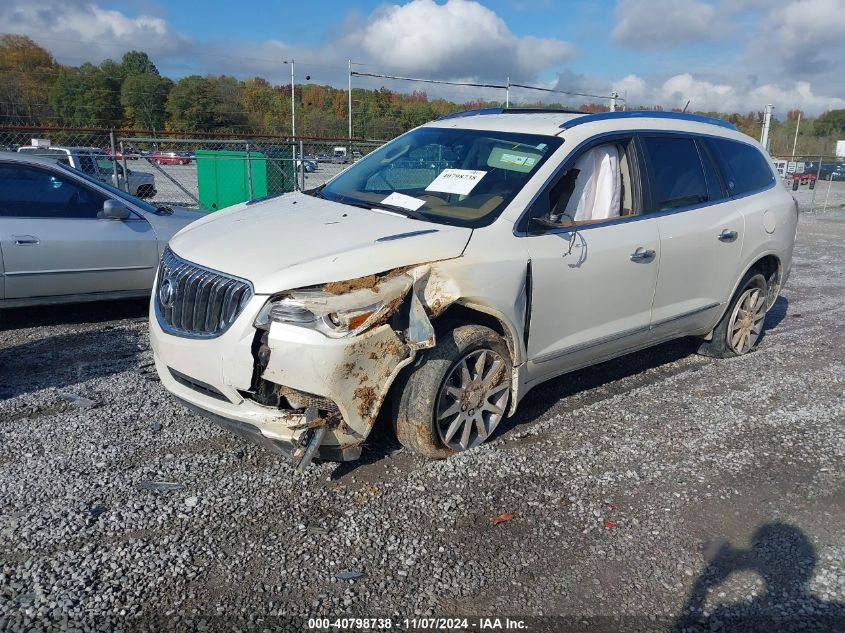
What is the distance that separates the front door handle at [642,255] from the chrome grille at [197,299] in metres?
2.53

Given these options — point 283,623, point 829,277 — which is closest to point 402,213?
point 283,623

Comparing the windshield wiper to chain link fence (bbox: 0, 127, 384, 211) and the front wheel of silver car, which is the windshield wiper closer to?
the front wheel of silver car

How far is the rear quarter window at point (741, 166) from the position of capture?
5.51m

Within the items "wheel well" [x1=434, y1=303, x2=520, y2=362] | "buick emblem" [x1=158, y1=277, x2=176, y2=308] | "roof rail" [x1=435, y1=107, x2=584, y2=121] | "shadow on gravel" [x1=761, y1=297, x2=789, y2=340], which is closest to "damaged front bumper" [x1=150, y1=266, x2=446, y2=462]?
"wheel well" [x1=434, y1=303, x2=520, y2=362]

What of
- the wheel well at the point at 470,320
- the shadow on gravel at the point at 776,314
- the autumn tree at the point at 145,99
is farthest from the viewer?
the autumn tree at the point at 145,99

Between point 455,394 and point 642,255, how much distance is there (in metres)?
1.70

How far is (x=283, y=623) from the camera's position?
2691mm

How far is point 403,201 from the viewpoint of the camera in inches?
171

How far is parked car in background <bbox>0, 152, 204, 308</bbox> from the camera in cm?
586

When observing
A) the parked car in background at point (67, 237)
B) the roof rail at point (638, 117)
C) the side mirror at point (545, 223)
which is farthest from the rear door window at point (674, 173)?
the parked car in background at point (67, 237)

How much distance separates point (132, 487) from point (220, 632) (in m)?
1.23

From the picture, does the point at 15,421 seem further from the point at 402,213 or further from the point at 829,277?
the point at 829,277

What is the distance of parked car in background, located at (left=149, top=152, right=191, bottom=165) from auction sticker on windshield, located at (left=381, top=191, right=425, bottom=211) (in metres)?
8.48

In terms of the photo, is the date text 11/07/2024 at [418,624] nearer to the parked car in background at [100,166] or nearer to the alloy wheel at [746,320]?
the alloy wheel at [746,320]
